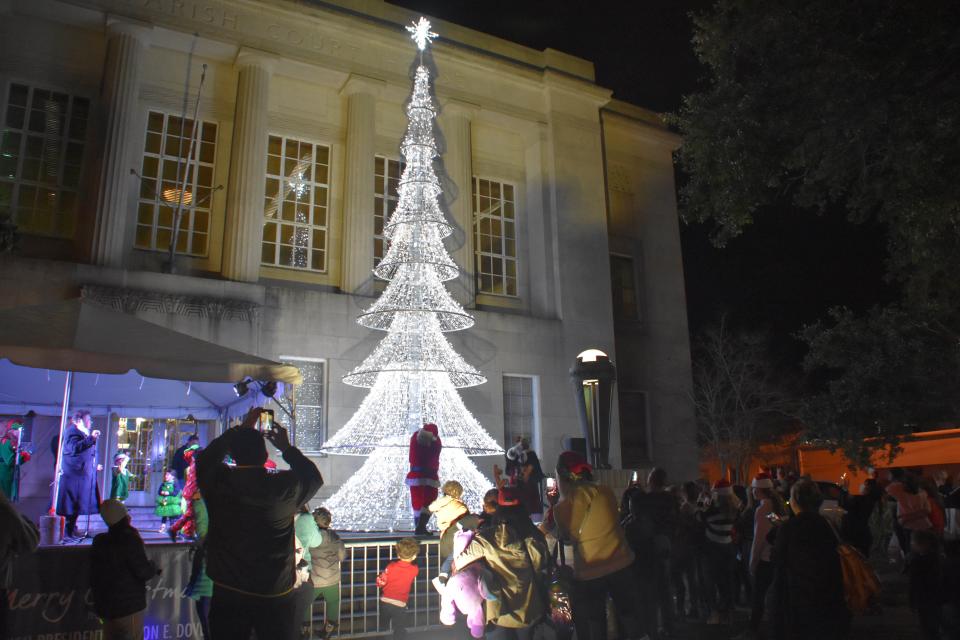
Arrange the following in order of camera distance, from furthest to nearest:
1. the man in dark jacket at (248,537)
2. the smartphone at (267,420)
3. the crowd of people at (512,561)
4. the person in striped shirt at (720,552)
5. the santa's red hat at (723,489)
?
the santa's red hat at (723,489), the person in striped shirt at (720,552), the smartphone at (267,420), the crowd of people at (512,561), the man in dark jacket at (248,537)

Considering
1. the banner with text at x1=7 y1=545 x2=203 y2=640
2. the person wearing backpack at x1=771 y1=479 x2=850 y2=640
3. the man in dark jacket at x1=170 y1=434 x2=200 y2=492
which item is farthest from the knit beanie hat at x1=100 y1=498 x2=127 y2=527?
the man in dark jacket at x1=170 y1=434 x2=200 y2=492

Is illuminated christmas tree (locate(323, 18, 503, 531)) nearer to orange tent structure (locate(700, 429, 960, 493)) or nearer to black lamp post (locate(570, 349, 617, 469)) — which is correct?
black lamp post (locate(570, 349, 617, 469))

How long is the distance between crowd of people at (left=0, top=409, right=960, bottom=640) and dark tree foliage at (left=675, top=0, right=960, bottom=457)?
6.08 metres

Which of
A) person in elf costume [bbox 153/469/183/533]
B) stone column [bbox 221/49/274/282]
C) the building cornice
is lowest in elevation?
person in elf costume [bbox 153/469/183/533]

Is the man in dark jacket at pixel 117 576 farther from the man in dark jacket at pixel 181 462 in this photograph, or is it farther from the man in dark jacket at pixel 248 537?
the man in dark jacket at pixel 181 462

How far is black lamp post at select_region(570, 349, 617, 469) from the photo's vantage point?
45.6 ft

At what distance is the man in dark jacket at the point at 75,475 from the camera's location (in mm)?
10557

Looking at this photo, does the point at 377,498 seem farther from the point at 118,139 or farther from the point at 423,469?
the point at 118,139

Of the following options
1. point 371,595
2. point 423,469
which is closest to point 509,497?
point 371,595

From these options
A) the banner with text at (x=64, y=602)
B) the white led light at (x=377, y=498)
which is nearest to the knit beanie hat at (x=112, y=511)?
the banner with text at (x=64, y=602)

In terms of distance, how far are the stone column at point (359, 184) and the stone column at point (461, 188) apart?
7.40ft

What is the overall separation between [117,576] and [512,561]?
315cm

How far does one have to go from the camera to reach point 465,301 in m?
19.4

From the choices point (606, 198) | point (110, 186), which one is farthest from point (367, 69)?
point (606, 198)
